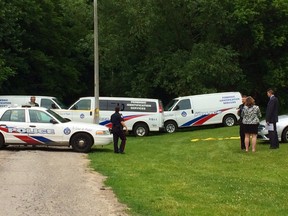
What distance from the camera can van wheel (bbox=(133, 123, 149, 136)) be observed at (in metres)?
28.0

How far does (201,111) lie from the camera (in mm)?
30047

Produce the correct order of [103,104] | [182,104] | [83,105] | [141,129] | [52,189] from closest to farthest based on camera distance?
[52,189]
[83,105]
[141,129]
[103,104]
[182,104]

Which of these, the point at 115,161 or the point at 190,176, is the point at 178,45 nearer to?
the point at 115,161

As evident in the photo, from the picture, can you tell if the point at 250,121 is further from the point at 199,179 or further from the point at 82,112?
the point at 82,112

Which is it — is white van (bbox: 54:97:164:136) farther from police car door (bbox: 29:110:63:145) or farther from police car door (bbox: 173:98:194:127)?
police car door (bbox: 29:110:63:145)

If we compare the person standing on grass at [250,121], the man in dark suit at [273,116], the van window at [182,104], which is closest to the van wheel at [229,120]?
the van window at [182,104]

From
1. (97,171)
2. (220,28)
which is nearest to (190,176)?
(97,171)

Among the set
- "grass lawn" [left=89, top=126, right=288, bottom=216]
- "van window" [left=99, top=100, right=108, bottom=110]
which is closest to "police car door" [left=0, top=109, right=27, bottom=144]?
"grass lawn" [left=89, top=126, right=288, bottom=216]

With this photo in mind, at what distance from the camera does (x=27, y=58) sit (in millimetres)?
39250

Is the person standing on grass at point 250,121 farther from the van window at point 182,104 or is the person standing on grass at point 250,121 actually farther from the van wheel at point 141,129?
the van window at point 182,104

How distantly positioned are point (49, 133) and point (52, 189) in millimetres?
8286

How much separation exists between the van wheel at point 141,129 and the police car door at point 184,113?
2.63 metres

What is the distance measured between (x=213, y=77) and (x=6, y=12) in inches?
576

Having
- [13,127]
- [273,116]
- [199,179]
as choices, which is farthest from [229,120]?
[199,179]
